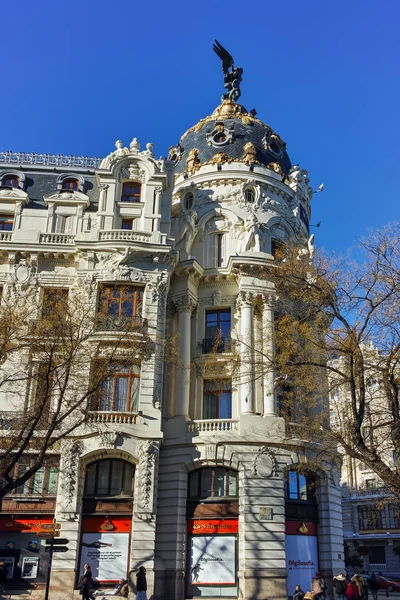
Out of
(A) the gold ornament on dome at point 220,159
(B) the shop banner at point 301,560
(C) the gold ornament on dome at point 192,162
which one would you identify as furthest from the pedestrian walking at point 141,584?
(A) the gold ornament on dome at point 220,159

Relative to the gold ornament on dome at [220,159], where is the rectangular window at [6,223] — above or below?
below

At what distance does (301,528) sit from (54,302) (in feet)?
51.3

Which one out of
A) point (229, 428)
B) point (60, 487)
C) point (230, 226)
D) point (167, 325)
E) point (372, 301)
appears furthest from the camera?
point (230, 226)

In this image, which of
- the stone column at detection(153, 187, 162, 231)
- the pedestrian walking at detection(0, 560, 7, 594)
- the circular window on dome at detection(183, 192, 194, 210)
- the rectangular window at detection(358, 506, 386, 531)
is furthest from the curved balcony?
the rectangular window at detection(358, 506, 386, 531)

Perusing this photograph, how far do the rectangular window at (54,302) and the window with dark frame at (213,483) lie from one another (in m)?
10.5

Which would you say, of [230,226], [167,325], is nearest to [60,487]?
[167,325]

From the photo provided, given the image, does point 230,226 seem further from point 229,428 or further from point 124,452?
point 124,452

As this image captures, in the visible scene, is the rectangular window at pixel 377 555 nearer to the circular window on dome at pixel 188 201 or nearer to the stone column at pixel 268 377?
the stone column at pixel 268 377

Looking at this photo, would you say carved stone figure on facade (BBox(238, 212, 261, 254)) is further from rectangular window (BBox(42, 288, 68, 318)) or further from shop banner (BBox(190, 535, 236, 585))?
shop banner (BBox(190, 535, 236, 585))

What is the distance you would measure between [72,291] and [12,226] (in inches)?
236

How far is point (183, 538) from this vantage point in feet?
91.0

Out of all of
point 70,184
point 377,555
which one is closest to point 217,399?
point 70,184

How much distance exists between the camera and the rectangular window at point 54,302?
24.1 meters

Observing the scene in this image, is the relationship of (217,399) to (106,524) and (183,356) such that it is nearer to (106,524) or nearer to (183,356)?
A: (183,356)
